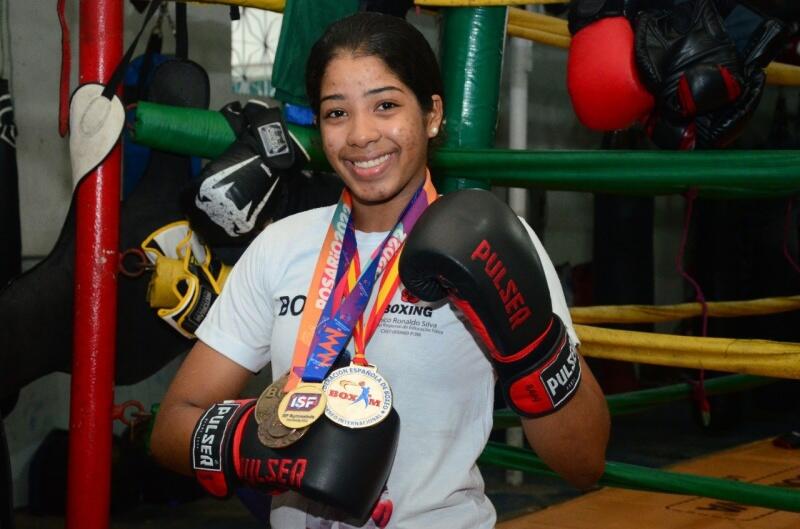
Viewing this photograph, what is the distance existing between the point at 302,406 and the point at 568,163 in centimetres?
81

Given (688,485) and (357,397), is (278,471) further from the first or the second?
(688,485)

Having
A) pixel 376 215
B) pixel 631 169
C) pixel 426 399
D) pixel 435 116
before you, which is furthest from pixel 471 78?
pixel 426 399

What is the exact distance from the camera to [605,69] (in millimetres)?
1872

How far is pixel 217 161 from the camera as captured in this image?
6.41ft

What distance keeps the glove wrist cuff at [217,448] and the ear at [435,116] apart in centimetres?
50

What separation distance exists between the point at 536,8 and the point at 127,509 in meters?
3.13

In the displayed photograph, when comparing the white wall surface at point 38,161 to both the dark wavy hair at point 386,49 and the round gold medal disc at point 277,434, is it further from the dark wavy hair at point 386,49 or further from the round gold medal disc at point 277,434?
the round gold medal disc at point 277,434

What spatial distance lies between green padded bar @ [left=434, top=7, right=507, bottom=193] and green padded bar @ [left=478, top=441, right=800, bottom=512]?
617mm

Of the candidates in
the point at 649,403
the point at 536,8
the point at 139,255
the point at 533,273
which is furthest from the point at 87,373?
the point at 536,8

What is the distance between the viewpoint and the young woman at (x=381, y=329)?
1.34 meters

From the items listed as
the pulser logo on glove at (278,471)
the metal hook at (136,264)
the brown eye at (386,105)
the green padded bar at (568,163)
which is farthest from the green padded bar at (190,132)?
the pulser logo on glove at (278,471)

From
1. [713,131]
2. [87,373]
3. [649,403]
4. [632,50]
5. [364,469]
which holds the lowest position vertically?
[649,403]

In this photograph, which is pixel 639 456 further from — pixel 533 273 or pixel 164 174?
pixel 533 273

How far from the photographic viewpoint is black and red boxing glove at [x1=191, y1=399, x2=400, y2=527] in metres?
1.27
